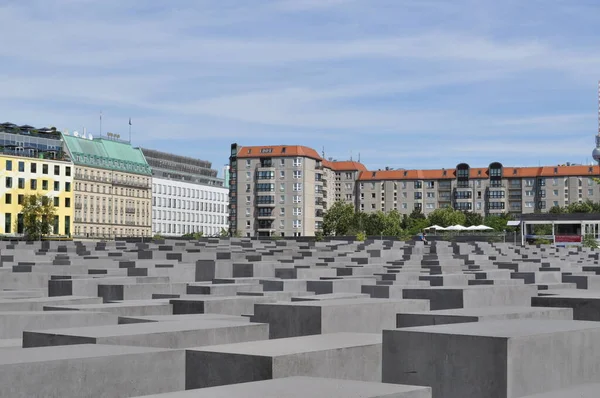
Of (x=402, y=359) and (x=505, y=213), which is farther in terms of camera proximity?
(x=505, y=213)

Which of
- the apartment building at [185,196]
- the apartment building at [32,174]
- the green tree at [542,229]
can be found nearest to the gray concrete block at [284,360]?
the green tree at [542,229]

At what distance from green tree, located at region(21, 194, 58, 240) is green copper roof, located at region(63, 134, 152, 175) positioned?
72.3ft

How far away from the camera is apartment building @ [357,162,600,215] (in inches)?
7185

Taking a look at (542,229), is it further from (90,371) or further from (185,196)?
(90,371)

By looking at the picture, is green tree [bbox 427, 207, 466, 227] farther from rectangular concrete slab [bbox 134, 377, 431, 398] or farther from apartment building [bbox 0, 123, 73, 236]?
rectangular concrete slab [bbox 134, 377, 431, 398]

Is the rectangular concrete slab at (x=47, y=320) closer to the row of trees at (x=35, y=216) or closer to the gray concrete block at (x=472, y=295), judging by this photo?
the gray concrete block at (x=472, y=295)

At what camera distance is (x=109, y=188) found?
13675cm

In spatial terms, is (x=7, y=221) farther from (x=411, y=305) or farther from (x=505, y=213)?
(x=411, y=305)

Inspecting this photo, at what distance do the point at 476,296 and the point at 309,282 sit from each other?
13.3ft

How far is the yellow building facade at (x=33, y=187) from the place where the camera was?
116m

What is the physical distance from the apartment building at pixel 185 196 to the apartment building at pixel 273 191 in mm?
5467

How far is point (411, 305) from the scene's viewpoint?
10914 millimetres

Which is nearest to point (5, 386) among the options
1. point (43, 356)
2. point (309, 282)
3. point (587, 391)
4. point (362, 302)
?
point (43, 356)

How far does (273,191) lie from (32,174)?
49.9 meters
